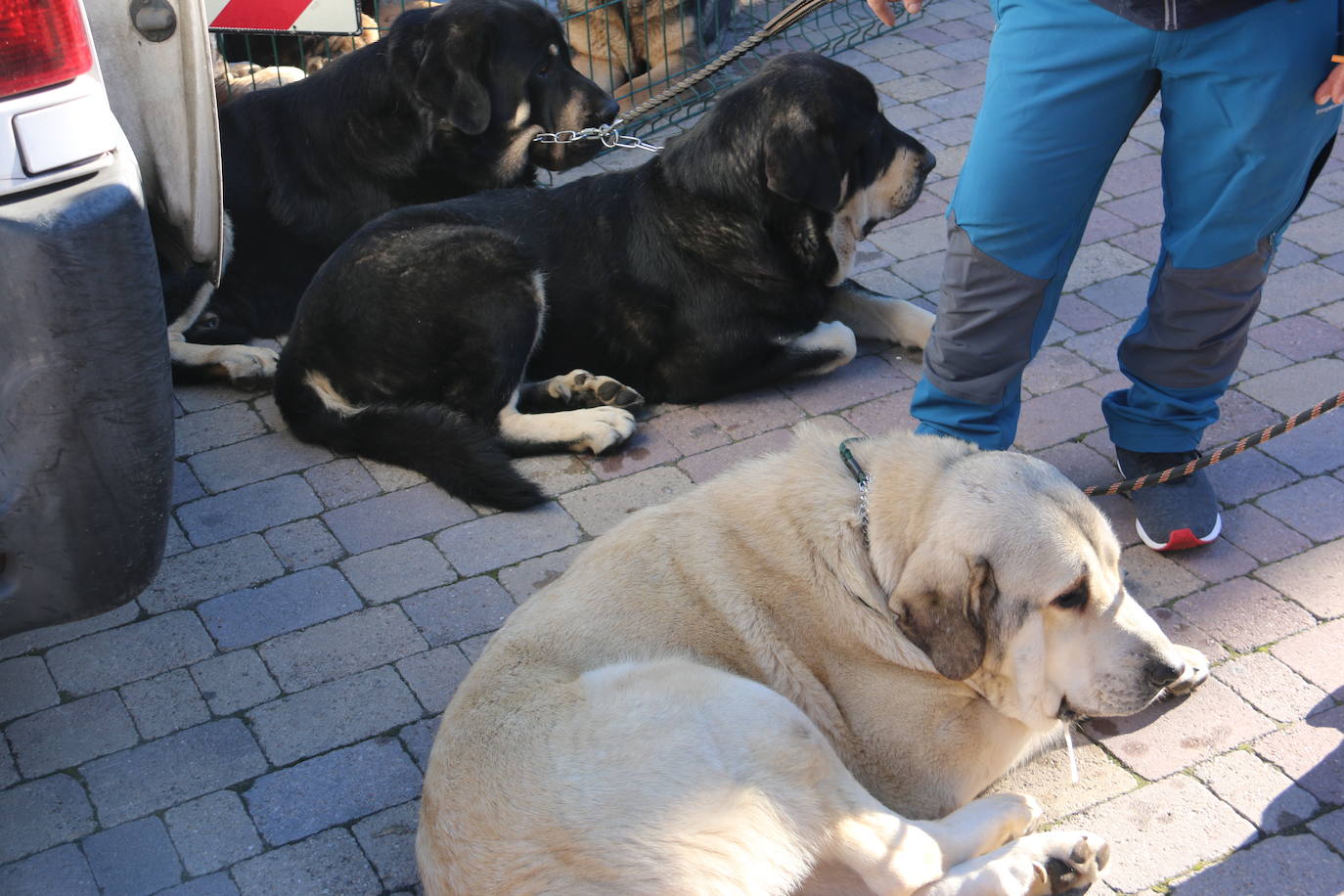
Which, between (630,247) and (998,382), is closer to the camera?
(998,382)

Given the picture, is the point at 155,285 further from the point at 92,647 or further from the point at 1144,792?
the point at 1144,792

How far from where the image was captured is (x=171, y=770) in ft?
10.9

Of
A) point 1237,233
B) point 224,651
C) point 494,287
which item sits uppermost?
point 1237,233

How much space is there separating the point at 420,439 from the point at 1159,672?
2.50m

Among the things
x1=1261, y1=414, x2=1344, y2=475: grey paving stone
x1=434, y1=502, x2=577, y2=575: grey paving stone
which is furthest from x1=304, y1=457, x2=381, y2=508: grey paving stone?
x1=1261, y1=414, x2=1344, y2=475: grey paving stone

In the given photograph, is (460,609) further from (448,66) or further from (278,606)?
(448,66)

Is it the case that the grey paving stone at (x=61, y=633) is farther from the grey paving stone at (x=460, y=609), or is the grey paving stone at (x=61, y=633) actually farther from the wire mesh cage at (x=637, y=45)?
the wire mesh cage at (x=637, y=45)

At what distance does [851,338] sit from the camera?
4.86 m

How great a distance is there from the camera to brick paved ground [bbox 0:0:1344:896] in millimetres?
3066

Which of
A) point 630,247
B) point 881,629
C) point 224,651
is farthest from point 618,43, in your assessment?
point 881,629

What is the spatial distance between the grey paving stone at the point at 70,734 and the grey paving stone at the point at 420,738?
2.29 feet

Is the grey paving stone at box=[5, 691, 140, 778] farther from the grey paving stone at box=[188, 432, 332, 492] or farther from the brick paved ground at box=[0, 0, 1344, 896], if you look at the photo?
the grey paving stone at box=[188, 432, 332, 492]

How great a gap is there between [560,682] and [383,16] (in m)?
5.59

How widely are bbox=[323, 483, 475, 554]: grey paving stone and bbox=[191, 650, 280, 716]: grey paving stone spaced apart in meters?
0.56
